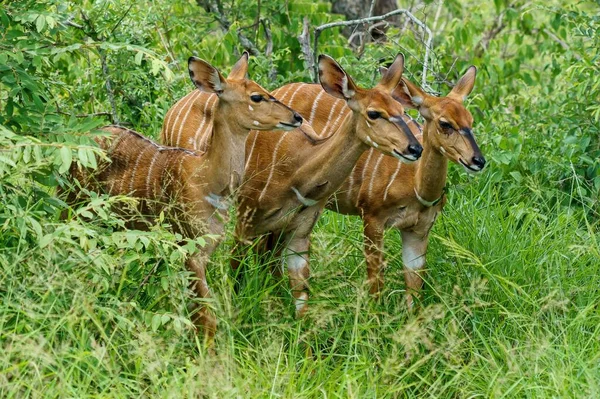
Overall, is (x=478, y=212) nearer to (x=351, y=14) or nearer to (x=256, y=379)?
(x=256, y=379)

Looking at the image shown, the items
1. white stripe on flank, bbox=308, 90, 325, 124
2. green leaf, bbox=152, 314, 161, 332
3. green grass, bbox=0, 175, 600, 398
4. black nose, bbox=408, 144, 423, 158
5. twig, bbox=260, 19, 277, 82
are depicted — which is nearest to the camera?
green grass, bbox=0, 175, 600, 398

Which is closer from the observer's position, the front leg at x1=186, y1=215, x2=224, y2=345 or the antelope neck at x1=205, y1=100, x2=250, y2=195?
the front leg at x1=186, y1=215, x2=224, y2=345

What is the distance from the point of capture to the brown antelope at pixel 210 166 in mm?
4484

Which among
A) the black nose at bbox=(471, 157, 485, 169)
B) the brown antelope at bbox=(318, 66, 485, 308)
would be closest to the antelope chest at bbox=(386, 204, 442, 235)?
the brown antelope at bbox=(318, 66, 485, 308)

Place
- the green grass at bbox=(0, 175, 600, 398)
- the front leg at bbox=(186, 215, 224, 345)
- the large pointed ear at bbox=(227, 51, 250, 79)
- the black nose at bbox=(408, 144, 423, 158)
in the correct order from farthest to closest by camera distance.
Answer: the large pointed ear at bbox=(227, 51, 250, 79), the black nose at bbox=(408, 144, 423, 158), the front leg at bbox=(186, 215, 224, 345), the green grass at bbox=(0, 175, 600, 398)

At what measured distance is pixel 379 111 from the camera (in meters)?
4.49

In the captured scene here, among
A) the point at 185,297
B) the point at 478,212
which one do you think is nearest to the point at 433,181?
the point at 478,212

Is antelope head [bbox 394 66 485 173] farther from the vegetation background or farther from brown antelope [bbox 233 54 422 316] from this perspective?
the vegetation background

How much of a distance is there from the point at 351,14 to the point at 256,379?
4866 millimetres

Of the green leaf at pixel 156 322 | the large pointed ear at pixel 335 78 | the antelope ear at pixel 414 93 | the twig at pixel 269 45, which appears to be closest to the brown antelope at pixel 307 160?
the large pointed ear at pixel 335 78

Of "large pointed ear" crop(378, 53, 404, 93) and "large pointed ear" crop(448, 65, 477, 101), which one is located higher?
"large pointed ear" crop(378, 53, 404, 93)

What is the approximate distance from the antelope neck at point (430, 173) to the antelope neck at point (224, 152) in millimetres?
789

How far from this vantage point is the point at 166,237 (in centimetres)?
383

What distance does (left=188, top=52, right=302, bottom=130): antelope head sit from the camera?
4547mm
